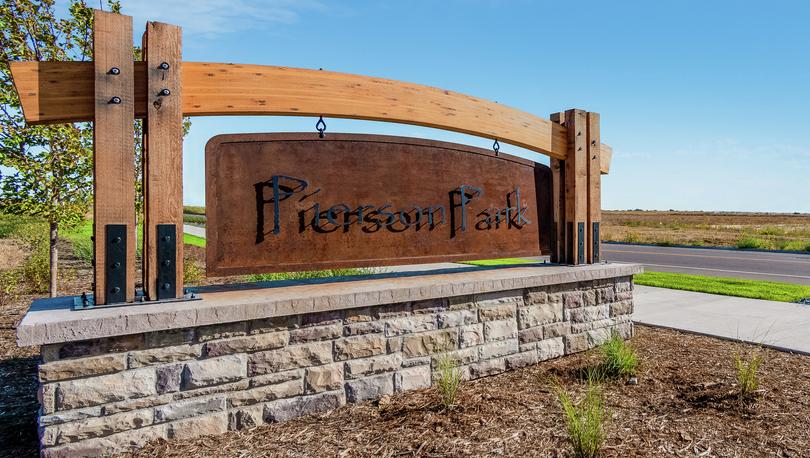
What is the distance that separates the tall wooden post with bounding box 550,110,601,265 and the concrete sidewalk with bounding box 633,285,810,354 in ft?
6.24

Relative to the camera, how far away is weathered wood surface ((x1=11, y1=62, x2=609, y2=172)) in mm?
3574

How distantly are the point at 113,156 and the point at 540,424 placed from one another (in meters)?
3.53

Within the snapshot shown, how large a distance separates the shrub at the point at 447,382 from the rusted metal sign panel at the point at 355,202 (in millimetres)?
1075

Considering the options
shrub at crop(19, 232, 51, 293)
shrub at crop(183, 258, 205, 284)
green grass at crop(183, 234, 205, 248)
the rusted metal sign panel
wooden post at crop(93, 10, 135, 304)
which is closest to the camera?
wooden post at crop(93, 10, 135, 304)

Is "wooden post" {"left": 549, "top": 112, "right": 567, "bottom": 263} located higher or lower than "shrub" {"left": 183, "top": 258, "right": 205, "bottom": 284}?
higher

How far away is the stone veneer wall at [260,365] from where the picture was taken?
125 inches

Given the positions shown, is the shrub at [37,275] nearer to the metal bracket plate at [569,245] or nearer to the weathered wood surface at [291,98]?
the weathered wood surface at [291,98]

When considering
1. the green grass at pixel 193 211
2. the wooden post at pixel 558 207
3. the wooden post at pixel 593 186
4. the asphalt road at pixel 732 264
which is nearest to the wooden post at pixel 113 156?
the wooden post at pixel 558 207

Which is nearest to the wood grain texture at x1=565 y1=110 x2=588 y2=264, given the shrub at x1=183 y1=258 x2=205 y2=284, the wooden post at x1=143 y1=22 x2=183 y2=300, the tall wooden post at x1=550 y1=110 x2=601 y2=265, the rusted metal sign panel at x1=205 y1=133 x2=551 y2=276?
the tall wooden post at x1=550 y1=110 x2=601 y2=265

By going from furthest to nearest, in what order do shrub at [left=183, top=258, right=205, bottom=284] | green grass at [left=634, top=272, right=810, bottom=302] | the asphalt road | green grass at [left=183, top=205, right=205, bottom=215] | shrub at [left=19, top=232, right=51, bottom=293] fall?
green grass at [left=183, top=205, right=205, bottom=215], the asphalt road, green grass at [left=634, top=272, right=810, bottom=302], shrub at [left=183, top=258, right=205, bottom=284], shrub at [left=19, top=232, right=51, bottom=293]

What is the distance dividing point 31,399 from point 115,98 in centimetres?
271

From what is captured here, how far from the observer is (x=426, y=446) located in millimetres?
3357

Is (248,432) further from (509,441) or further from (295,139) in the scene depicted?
(295,139)

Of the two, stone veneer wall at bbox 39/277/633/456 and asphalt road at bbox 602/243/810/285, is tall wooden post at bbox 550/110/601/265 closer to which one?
stone veneer wall at bbox 39/277/633/456
